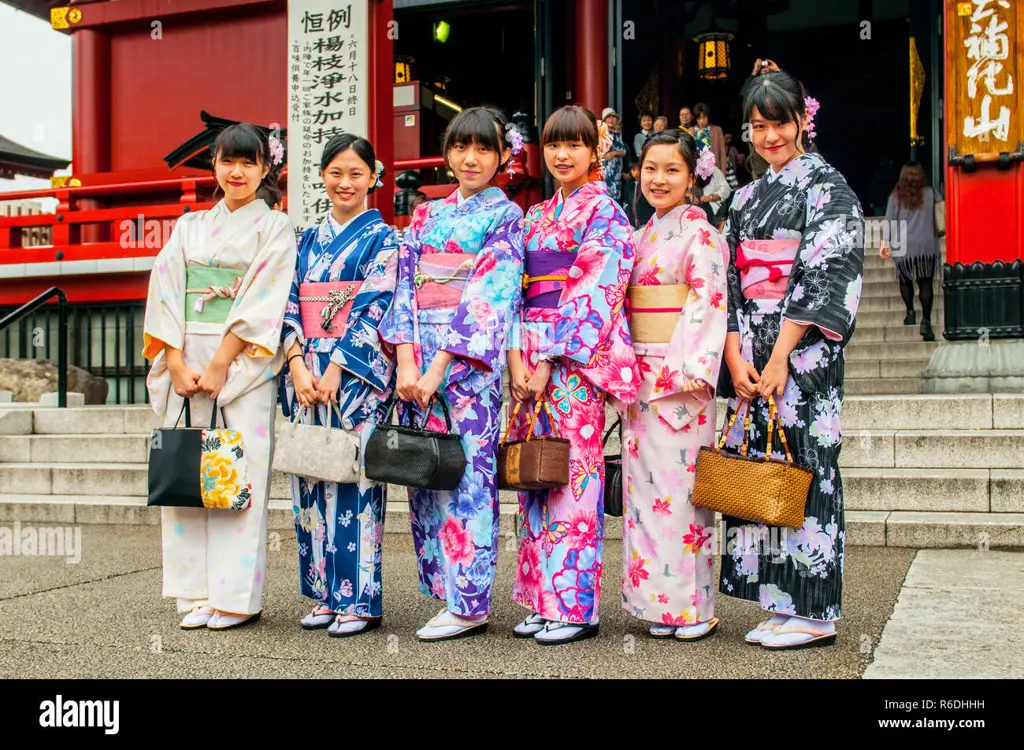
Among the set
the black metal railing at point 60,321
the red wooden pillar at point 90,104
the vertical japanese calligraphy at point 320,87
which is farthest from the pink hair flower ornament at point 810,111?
the red wooden pillar at point 90,104

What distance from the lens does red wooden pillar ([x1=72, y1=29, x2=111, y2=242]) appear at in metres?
13.0

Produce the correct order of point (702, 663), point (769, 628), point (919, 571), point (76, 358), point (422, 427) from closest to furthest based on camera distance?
point (702, 663)
point (769, 628)
point (422, 427)
point (919, 571)
point (76, 358)

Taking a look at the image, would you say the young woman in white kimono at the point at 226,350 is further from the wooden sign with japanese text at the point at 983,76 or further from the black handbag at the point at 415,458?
the wooden sign with japanese text at the point at 983,76

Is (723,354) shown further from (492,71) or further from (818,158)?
(492,71)

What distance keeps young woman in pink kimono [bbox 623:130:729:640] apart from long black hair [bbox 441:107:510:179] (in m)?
0.56

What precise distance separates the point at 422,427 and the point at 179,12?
34.4ft

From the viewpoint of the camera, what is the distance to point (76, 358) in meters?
11.6

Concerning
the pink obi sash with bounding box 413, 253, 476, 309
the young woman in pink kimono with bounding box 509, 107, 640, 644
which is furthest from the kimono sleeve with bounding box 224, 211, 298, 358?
the young woman in pink kimono with bounding box 509, 107, 640, 644

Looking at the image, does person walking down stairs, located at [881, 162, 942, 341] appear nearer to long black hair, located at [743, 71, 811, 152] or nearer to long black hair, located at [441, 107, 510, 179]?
long black hair, located at [743, 71, 811, 152]

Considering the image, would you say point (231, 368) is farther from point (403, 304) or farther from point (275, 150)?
point (275, 150)

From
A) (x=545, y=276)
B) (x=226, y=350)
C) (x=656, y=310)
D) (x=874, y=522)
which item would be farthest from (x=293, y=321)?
(x=874, y=522)

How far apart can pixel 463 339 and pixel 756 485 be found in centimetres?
113

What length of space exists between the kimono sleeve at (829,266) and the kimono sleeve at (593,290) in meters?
0.59

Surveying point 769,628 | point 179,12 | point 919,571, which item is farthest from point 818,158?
point 179,12
